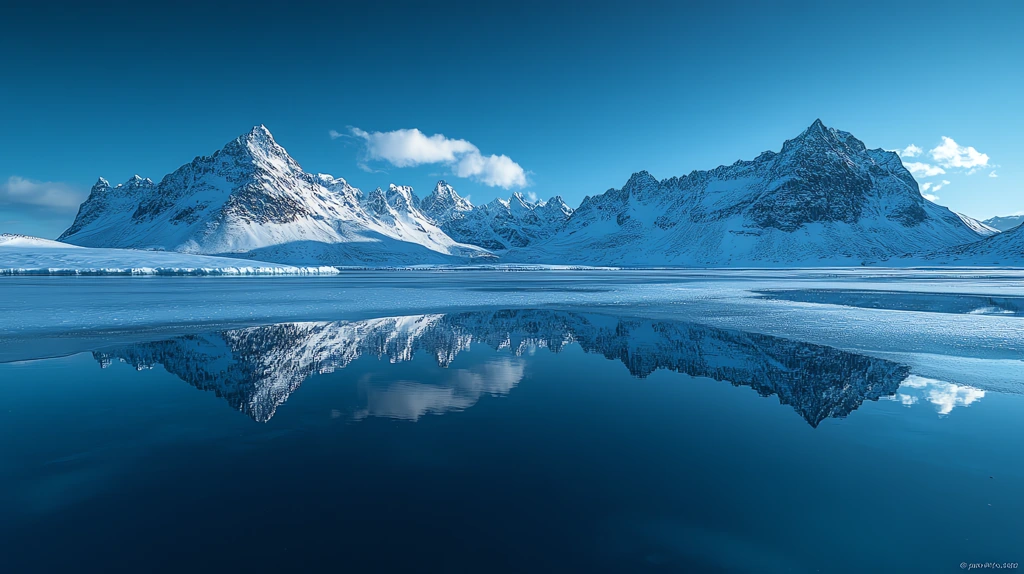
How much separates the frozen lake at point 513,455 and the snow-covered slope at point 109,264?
77.5 m

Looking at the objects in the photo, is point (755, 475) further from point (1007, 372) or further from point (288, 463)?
point (1007, 372)

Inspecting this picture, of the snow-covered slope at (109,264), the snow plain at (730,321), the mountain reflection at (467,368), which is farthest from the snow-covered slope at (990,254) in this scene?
the snow-covered slope at (109,264)

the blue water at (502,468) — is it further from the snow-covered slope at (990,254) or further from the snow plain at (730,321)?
the snow-covered slope at (990,254)

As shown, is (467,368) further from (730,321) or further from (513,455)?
(730,321)

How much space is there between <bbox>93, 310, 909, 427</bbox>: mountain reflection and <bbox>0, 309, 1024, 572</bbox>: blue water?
5.5 inches

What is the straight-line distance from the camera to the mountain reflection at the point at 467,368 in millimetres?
11492

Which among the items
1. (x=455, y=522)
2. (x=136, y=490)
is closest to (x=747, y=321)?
(x=455, y=522)

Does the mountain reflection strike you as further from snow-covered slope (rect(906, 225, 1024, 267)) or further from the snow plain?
snow-covered slope (rect(906, 225, 1024, 267))

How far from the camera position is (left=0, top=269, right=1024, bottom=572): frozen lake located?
5668mm

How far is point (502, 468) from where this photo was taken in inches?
301

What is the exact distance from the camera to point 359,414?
33.6 feet

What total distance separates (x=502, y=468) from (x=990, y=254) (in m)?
249

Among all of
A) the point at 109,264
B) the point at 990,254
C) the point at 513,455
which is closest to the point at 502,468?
the point at 513,455

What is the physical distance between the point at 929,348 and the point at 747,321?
807 centimetres
